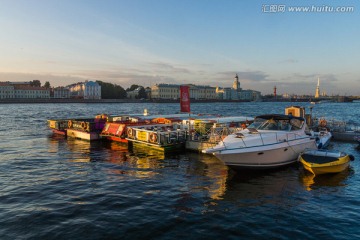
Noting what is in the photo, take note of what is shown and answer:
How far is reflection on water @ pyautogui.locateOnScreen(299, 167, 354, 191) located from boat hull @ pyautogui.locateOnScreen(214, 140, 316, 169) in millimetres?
1532

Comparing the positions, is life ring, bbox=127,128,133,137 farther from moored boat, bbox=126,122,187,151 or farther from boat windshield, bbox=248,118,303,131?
boat windshield, bbox=248,118,303,131

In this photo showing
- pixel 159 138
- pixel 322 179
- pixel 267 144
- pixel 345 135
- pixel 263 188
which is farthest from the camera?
pixel 345 135

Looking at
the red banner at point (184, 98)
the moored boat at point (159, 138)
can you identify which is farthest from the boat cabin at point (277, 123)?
the red banner at point (184, 98)

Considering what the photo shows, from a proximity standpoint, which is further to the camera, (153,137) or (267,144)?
(153,137)

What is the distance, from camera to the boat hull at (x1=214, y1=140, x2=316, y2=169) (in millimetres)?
18578

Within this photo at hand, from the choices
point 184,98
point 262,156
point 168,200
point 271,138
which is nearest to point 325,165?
point 271,138

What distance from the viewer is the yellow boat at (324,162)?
18.9 metres

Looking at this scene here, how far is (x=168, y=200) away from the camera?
1484cm

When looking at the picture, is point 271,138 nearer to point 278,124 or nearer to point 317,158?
point 278,124

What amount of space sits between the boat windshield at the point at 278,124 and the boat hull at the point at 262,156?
4.18 ft

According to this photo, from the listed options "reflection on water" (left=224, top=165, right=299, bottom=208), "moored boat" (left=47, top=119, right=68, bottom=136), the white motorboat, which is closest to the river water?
"reflection on water" (left=224, top=165, right=299, bottom=208)

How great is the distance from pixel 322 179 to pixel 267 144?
12.9 feet

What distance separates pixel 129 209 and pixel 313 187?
10635 mm

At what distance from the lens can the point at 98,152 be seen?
27469 mm
